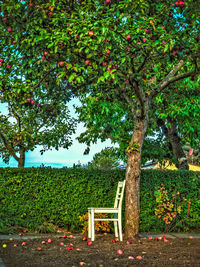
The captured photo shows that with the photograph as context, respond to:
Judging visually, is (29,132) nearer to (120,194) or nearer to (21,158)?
(21,158)

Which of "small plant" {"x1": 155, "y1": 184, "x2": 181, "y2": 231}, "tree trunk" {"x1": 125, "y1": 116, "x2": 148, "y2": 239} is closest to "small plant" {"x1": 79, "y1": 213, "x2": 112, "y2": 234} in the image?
"tree trunk" {"x1": 125, "y1": 116, "x2": 148, "y2": 239}

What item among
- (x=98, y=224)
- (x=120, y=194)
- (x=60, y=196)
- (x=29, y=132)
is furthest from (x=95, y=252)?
(x=29, y=132)

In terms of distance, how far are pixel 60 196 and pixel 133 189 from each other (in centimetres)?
198

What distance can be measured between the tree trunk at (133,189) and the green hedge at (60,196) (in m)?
1.14

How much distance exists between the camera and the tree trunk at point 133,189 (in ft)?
20.9

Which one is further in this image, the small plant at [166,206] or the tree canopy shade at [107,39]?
the small plant at [166,206]

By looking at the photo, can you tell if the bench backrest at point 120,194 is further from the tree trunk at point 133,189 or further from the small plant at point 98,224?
the small plant at point 98,224

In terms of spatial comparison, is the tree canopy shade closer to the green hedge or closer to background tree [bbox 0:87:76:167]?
the green hedge

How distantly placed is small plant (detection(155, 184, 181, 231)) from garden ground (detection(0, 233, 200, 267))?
43.4 inches

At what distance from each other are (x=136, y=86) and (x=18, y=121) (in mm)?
7548

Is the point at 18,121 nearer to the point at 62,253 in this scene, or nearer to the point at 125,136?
the point at 125,136

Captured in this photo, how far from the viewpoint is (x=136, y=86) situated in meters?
6.00

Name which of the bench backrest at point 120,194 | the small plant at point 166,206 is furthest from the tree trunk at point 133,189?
the small plant at point 166,206

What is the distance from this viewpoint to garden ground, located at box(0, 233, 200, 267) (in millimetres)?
A: 4465
